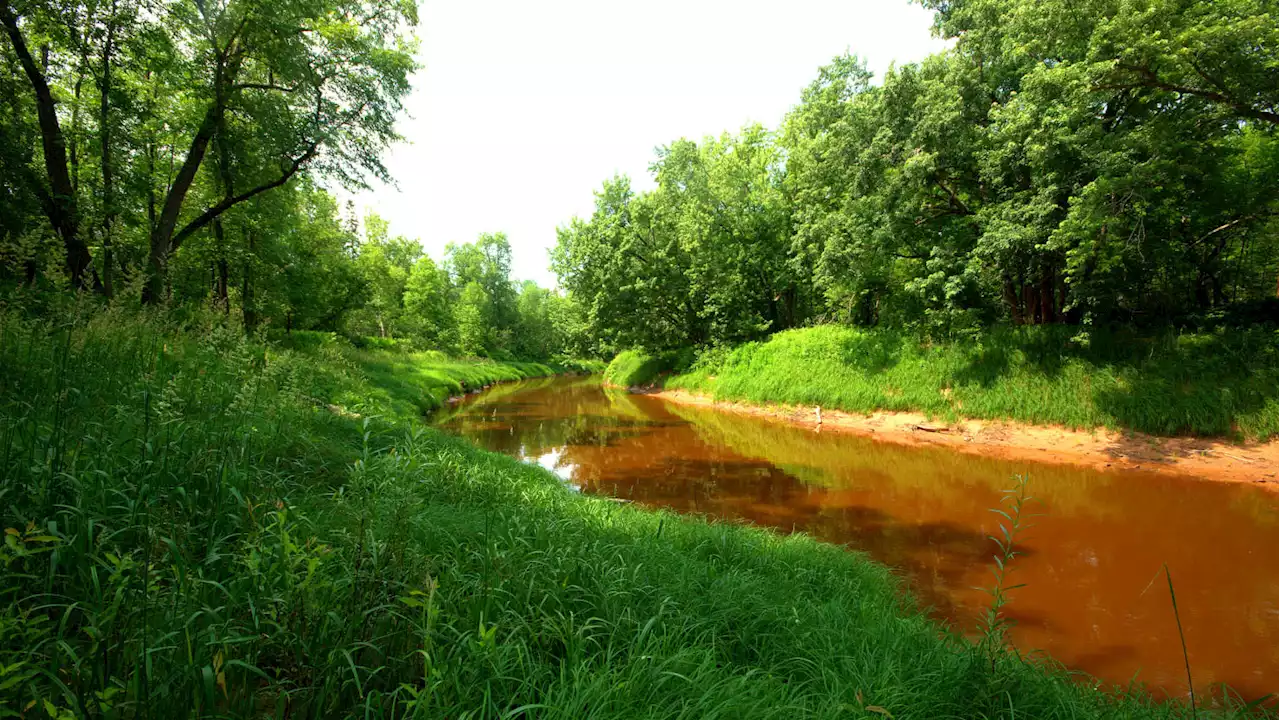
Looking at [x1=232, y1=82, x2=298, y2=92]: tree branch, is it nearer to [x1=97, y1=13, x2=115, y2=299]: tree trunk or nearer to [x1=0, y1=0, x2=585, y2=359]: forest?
[x1=0, y1=0, x2=585, y2=359]: forest

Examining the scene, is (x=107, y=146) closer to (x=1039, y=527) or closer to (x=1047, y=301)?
(x=1039, y=527)

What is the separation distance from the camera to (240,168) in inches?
521

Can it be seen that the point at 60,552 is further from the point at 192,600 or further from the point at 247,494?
the point at 247,494

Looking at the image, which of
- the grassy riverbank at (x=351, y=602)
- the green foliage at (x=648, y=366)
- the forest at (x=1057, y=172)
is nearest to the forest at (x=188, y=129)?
the grassy riverbank at (x=351, y=602)

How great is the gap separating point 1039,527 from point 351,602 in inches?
330

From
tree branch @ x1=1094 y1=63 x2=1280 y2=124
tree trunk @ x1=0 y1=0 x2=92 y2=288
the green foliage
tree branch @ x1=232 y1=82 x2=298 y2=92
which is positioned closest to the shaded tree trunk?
tree branch @ x1=1094 y1=63 x2=1280 y2=124

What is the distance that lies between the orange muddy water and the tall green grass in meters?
2.45

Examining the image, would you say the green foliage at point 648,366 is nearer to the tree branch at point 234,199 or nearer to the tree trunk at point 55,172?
the tree branch at point 234,199

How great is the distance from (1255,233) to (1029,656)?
16.8 metres

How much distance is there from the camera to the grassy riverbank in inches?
65.9

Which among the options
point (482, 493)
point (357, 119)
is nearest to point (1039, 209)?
point (482, 493)

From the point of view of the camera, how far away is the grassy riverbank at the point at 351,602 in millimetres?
1675

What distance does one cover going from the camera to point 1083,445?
10836 mm

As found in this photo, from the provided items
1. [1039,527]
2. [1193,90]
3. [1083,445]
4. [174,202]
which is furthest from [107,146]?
[1193,90]
